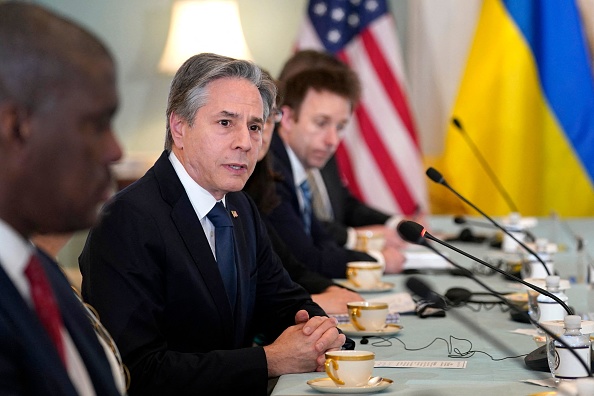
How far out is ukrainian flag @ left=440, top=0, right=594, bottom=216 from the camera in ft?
18.2

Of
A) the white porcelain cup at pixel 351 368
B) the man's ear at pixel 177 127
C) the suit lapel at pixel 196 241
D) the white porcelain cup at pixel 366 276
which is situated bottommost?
the white porcelain cup at pixel 366 276

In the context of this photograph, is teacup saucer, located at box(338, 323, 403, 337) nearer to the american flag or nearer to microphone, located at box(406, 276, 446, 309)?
microphone, located at box(406, 276, 446, 309)

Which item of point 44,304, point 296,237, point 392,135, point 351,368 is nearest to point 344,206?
point 392,135

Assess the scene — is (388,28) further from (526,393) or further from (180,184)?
(526,393)

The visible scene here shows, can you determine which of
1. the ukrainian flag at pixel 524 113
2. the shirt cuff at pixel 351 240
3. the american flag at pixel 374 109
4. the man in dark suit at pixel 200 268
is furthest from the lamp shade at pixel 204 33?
the man in dark suit at pixel 200 268

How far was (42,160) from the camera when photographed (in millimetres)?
1086

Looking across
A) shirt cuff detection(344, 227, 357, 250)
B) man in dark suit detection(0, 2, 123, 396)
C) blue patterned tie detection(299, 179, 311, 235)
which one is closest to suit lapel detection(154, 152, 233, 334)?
man in dark suit detection(0, 2, 123, 396)

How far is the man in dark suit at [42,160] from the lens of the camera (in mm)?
1081

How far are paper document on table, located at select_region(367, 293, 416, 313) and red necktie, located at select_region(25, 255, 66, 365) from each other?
159 cm

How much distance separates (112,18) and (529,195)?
287cm

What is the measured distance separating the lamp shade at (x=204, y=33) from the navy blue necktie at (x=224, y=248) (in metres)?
3.52

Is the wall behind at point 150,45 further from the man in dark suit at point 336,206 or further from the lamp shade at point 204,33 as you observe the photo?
the man in dark suit at point 336,206

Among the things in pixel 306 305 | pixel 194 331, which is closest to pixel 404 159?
pixel 306 305

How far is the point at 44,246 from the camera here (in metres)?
1.45
